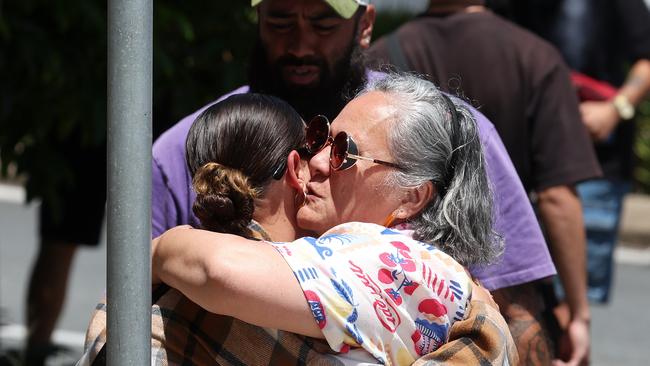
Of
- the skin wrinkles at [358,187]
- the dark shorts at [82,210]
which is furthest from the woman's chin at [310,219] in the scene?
the dark shorts at [82,210]

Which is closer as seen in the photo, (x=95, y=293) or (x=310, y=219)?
(x=310, y=219)

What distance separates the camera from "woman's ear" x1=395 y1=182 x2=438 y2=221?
2145 millimetres

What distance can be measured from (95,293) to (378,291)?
6.47 m

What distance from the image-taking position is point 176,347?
6.48ft

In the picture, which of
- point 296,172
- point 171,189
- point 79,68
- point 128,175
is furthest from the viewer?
point 79,68

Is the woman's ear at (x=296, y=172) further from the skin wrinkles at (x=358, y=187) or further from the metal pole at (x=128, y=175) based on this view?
the metal pole at (x=128, y=175)

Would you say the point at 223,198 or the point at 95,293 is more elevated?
the point at 223,198

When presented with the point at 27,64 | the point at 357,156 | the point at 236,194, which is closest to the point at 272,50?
the point at 357,156

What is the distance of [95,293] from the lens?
26.7 ft

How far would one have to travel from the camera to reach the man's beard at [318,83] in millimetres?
2676

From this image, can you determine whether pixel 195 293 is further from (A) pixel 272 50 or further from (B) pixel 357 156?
(A) pixel 272 50

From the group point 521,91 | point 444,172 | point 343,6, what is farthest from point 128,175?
point 521,91

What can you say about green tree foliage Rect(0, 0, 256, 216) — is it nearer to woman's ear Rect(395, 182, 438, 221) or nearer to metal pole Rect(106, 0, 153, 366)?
woman's ear Rect(395, 182, 438, 221)

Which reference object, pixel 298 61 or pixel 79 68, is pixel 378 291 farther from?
pixel 79 68
